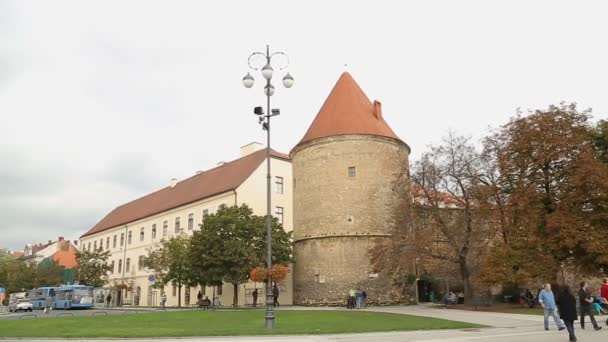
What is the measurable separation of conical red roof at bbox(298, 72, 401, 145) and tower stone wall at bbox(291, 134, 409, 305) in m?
0.59

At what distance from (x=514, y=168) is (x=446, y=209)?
4.91 metres

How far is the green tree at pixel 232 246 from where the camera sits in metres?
36.6

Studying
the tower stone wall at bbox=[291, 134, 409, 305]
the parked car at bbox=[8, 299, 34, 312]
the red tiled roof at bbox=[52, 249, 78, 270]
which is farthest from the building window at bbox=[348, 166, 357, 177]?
the red tiled roof at bbox=[52, 249, 78, 270]

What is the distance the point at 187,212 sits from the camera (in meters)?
53.9

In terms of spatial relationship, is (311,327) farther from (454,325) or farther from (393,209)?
(393,209)

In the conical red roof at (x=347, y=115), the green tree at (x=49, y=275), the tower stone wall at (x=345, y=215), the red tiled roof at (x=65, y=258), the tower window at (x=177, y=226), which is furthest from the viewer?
the red tiled roof at (x=65, y=258)

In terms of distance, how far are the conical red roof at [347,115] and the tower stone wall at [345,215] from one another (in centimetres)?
59

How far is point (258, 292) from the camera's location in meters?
42.9

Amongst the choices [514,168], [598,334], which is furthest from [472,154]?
[598,334]

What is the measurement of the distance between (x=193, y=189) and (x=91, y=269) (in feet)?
52.0

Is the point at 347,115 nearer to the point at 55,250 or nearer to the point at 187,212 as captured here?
the point at 187,212

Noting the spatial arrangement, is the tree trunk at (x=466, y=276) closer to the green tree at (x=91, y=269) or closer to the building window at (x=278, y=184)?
the building window at (x=278, y=184)

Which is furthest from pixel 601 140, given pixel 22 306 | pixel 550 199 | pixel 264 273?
pixel 22 306

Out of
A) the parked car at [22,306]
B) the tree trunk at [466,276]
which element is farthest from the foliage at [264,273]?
the parked car at [22,306]
